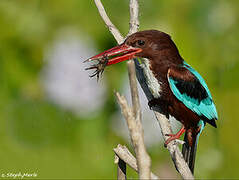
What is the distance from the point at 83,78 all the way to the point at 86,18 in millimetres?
476

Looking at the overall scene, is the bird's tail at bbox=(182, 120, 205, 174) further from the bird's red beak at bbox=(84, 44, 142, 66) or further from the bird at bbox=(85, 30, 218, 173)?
the bird's red beak at bbox=(84, 44, 142, 66)

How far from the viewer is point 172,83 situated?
10.9 feet

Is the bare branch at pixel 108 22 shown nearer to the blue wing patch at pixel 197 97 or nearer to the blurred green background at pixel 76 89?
the blue wing patch at pixel 197 97

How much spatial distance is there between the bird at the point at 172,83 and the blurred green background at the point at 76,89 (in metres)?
0.43

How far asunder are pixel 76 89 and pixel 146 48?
0.85m

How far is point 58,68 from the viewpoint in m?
3.91

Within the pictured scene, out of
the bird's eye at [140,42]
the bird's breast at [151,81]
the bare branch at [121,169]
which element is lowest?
the bare branch at [121,169]

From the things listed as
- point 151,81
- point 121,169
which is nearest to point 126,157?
point 121,169

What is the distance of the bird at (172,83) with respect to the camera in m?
3.25

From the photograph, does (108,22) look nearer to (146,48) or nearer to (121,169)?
(146,48)

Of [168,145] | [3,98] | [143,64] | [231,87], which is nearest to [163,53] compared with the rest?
[143,64]

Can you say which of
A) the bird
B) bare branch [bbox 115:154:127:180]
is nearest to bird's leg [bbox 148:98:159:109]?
the bird

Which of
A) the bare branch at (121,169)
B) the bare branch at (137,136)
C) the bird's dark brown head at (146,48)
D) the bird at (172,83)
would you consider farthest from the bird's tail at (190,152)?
the bare branch at (137,136)

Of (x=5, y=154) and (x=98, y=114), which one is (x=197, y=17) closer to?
(x=98, y=114)
